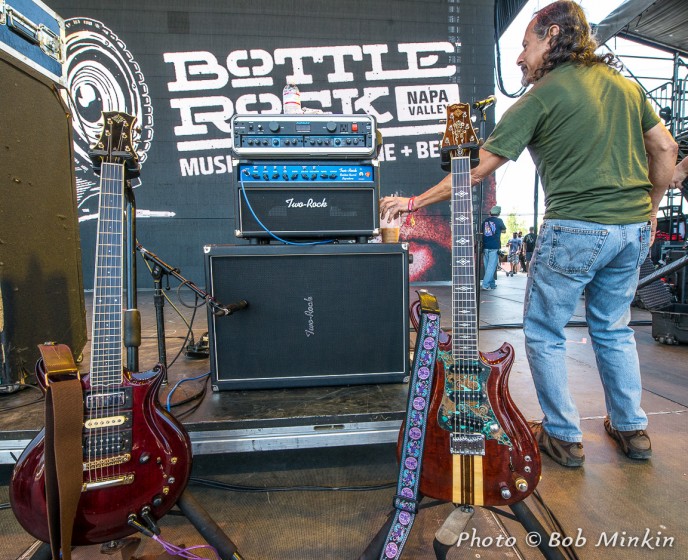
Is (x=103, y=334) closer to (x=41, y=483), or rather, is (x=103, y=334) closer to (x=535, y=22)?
(x=41, y=483)

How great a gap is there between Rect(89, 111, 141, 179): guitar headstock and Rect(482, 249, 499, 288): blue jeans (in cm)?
577

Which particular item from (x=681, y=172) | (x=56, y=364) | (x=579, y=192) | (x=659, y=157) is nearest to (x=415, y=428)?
(x=56, y=364)

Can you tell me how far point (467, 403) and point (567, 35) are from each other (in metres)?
1.25

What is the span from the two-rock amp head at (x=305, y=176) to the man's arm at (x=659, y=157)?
0.97 meters

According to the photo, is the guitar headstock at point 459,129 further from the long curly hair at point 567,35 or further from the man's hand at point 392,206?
the long curly hair at point 567,35

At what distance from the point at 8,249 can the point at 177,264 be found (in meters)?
5.08

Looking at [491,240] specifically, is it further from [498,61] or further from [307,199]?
[307,199]

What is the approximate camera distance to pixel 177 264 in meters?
6.34

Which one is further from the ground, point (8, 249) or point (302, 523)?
point (8, 249)

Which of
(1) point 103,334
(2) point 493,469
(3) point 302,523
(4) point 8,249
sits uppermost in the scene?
(4) point 8,249

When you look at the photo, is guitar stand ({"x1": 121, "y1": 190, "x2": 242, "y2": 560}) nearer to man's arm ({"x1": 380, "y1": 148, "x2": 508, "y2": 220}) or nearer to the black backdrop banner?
man's arm ({"x1": 380, "y1": 148, "x2": 508, "y2": 220})

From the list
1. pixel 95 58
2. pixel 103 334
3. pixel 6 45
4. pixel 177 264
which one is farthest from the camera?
pixel 177 264

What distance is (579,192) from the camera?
4.27 ft

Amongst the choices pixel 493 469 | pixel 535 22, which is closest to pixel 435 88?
pixel 535 22
